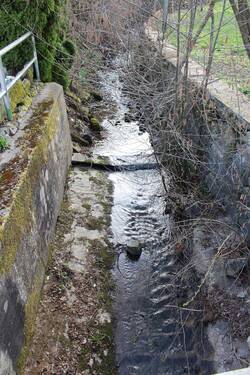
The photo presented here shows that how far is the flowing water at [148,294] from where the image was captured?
14.8 feet

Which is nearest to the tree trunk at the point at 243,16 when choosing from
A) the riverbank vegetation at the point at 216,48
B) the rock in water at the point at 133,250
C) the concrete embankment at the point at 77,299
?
the riverbank vegetation at the point at 216,48

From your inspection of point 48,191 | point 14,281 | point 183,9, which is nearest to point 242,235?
point 48,191

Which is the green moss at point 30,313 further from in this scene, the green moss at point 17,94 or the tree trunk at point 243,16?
the tree trunk at point 243,16

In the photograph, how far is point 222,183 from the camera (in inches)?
230

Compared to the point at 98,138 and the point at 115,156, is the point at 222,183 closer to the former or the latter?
the point at 115,156

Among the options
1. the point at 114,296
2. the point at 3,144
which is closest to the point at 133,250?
the point at 114,296

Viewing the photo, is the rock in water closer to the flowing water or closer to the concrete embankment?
the flowing water

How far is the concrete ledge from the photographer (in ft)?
11.3

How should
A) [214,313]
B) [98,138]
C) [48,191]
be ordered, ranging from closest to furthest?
[214,313] → [48,191] → [98,138]

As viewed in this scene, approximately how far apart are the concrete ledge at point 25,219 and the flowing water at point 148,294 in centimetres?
126

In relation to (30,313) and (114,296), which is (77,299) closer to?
(114,296)

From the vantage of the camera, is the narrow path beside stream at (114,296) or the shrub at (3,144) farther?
the shrub at (3,144)

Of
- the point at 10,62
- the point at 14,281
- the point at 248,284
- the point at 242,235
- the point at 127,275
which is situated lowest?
the point at 127,275

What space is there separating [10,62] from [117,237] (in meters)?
3.74
